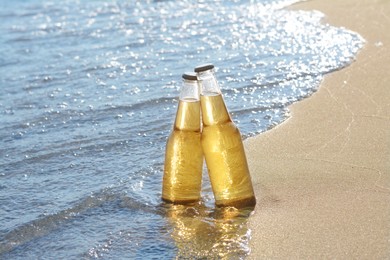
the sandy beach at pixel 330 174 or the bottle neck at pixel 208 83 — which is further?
the bottle neck at pixel 208 83

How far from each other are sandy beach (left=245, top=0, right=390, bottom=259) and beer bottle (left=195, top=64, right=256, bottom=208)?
16 cm

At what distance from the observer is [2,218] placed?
14.5 feet

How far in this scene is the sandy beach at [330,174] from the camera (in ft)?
12.5

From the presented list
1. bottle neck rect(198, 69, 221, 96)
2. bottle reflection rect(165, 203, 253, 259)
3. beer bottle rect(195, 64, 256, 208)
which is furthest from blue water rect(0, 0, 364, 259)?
bottle neck rect(198, 69, 221, 96)

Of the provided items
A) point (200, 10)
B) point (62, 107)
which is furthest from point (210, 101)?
point (200, 10)

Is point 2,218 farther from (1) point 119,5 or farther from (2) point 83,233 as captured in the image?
(1) point 119,5

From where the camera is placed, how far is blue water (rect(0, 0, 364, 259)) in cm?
412

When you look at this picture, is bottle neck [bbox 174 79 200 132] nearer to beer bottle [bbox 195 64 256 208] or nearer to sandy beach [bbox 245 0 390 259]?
beer bottle [bbox 195 64 256 208]

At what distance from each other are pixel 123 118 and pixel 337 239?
259 cm

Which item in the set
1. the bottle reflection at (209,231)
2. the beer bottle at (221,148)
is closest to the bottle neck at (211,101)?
the beer bottle at (221,148)

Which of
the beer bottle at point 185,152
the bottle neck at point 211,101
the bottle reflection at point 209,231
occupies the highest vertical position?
the bottle neck at point 211,101

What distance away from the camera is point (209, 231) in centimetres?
403

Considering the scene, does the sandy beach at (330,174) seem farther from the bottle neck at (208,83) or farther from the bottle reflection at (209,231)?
the bottle neck at (208,83)

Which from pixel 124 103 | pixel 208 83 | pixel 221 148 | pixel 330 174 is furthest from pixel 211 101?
pixel 124 103
